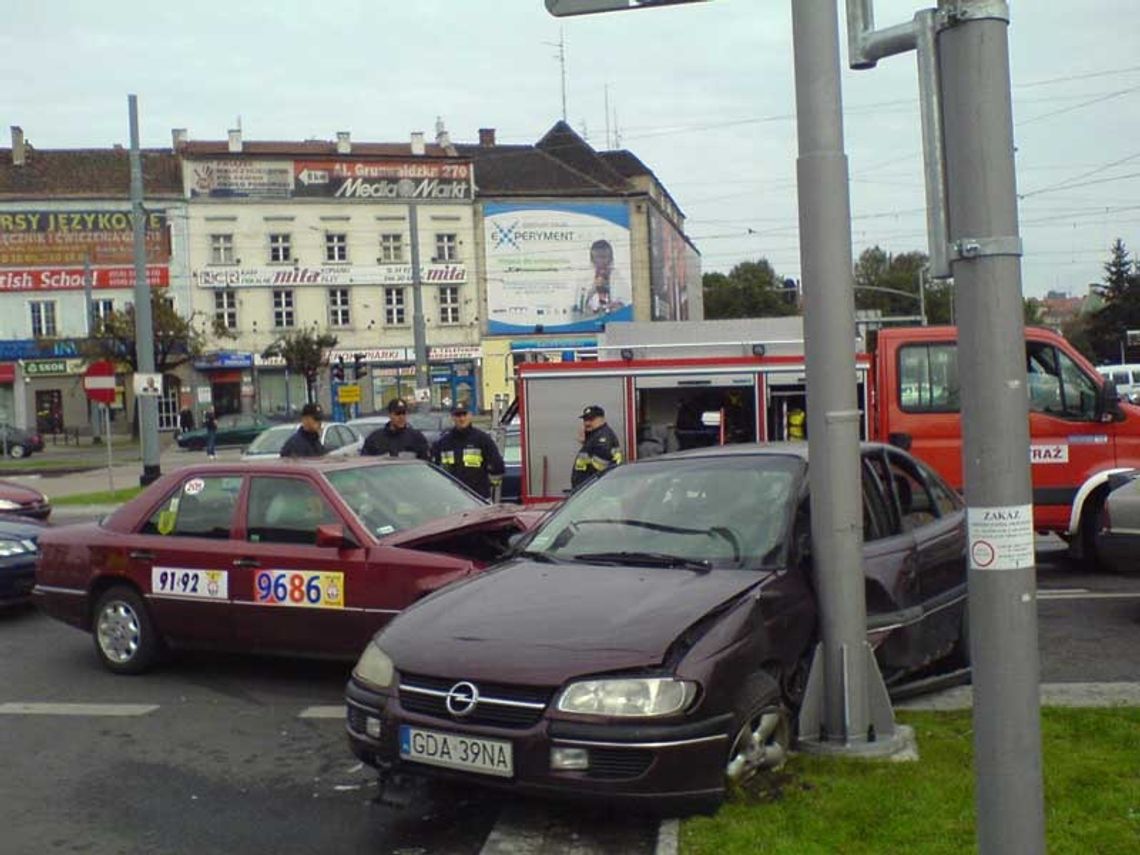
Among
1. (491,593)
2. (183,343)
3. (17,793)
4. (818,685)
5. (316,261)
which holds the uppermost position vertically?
(316,261)

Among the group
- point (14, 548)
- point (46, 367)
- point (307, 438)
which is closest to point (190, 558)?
point (14, 548)

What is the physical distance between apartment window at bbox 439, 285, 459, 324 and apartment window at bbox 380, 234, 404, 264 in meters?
2.68

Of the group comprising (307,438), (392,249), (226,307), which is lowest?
(307,438)

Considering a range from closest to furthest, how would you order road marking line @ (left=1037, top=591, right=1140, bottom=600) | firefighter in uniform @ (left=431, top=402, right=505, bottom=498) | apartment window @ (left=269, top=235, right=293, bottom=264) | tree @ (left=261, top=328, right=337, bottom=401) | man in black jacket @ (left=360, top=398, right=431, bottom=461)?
road marking line @ (left=1037, top=591, right=1140, bottom=600) → firefighter in uniform @ (left=431, top=402, right=505, bottom=498) → man in black jacket @ (left=360, top=398, right=431, bottom=461) → tree @ (left=261, top=328, right=337, bottom=401) → apartment window @ (left=269, top=235, right=293, bottom=264)

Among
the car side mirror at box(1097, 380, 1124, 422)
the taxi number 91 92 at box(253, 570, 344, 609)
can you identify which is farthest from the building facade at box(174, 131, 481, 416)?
the taxi number 91 92 at box(253, 570, 344, 609)

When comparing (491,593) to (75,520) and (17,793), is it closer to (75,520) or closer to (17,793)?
(17,793)

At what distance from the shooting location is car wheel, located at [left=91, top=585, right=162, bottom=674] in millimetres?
9047

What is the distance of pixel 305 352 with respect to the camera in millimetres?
57656

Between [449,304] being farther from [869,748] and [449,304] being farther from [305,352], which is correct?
[869,748]

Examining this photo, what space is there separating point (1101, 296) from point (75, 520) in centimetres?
6802

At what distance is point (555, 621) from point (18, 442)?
1971 inches

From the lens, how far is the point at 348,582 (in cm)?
814

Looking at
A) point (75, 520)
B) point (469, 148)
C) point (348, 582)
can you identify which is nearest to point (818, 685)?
point (348, 582)

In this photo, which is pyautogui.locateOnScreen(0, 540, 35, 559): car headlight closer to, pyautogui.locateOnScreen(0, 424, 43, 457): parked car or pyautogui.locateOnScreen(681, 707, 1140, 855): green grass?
pyautogui.locateOnScreen(681, 707, 1140, 855): green grass
